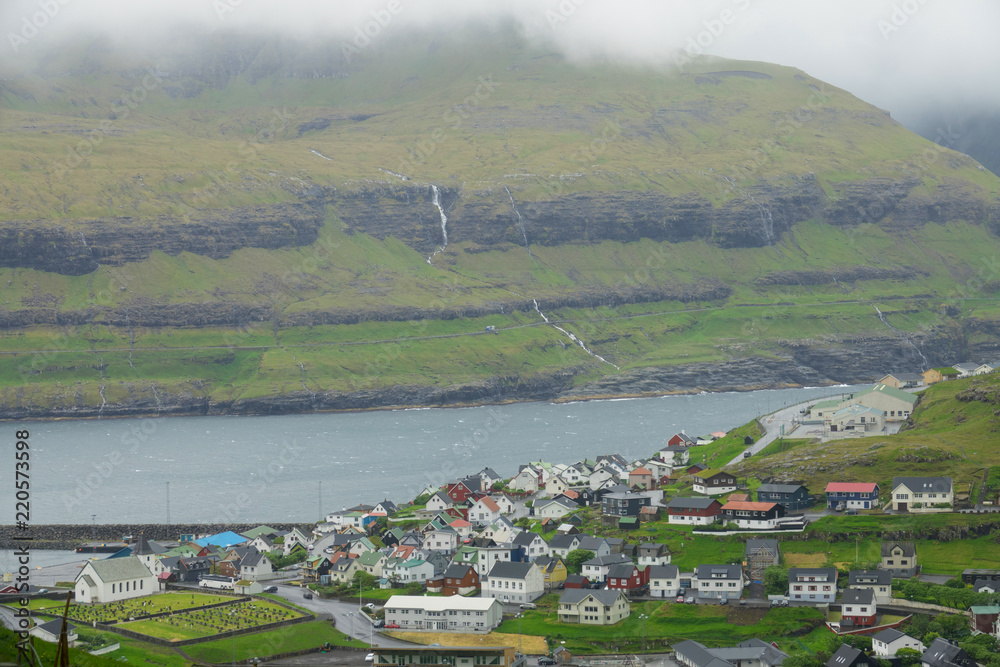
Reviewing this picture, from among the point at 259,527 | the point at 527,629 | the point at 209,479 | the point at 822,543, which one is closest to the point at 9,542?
the point at 259,527

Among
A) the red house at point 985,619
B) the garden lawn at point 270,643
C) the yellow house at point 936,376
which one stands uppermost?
the yellow house at point 936,376

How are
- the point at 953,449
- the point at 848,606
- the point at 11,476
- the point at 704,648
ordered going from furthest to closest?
the point at 11,476, the point at 953,449, the point at 848,606, the point at 704,648

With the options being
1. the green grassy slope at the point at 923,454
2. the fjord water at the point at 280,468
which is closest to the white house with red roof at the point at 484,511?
the green grassy slope at the point at 923,454

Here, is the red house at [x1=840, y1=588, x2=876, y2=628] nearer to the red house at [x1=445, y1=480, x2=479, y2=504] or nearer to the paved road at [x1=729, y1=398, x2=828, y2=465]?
the paved road at [x1=729, y1=398, x2=828, y2=465]

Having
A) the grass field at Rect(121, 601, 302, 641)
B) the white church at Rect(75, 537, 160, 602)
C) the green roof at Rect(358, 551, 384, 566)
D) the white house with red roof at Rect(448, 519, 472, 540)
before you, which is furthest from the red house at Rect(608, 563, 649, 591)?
the white church at Rect(75, 537, 160, 602)

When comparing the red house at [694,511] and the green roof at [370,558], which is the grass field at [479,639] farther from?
A: the red house at [694,511]

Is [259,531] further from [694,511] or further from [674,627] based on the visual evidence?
[674,627]

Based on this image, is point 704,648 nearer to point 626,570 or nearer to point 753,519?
point 626,570
